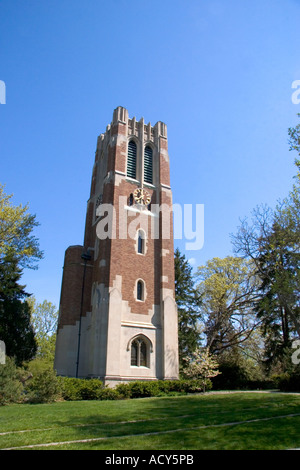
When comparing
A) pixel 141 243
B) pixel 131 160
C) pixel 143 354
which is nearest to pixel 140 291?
pixel 141 243

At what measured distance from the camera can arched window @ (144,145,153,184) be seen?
96.5 feet

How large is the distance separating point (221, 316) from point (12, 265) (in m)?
20.5

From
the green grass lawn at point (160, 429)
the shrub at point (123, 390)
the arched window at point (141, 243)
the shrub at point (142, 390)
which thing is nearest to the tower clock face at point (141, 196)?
the arched window at point (141, 243)

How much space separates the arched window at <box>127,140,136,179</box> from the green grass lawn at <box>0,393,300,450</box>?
20.5 meters

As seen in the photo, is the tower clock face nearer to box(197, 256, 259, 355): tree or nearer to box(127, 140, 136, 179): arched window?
box(127, 140, 136, 179): arched window

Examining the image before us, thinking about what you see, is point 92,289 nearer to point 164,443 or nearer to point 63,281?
point 63,281

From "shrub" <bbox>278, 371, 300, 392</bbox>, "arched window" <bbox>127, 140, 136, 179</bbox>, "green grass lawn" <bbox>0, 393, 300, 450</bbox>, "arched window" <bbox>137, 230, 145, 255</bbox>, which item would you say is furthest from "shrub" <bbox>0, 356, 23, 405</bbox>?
"arched window" <bbox>127, 140, 136, 179</bbox>

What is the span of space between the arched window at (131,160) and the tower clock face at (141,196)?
1676mm

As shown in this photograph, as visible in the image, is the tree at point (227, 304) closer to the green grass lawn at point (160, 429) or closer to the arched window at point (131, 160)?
the arched window at point (131, 160)

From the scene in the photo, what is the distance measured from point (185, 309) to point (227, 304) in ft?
15.3

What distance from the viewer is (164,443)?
648 cm

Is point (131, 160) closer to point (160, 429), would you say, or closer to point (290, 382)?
point (290, 382)

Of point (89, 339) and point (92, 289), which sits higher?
point (92, 289)

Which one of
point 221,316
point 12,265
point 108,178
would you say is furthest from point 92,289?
point 221,316
